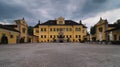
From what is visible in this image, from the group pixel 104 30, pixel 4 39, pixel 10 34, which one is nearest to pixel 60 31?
pixel 104 30

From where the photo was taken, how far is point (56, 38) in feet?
253

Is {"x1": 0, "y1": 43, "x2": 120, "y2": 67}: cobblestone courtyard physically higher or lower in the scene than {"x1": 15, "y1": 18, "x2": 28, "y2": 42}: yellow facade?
lower

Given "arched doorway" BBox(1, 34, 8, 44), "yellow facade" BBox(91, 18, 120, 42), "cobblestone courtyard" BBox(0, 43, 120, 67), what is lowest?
"cobblestone courtyard" BBox(0, 43, 120, 67)

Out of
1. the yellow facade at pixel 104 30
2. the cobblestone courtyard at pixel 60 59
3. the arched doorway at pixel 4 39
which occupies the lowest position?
the cobblestone courtyard at pixel 60 59

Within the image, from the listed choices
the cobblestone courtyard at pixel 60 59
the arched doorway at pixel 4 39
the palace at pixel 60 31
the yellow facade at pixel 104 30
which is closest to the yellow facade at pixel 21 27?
the arched doorway at pixel 4 39

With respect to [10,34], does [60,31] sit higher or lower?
higher

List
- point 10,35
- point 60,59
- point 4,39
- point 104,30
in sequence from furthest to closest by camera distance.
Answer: point 104,30 → point 10,35 → point 4,39 → point 60,59

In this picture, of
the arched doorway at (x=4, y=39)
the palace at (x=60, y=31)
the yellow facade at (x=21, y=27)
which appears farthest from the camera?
the palace at (x=60, y=31)

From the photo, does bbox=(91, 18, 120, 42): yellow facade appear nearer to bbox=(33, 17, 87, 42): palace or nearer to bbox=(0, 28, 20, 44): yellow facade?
bbox=(33, 17, 87, 42): palace

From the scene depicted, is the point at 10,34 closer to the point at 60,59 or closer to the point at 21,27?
the point at 21,27

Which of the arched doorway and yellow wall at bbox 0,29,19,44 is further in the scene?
the arched doorway

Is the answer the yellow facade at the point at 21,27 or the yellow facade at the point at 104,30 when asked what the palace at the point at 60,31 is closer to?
the yellow facade at the point at 21,27

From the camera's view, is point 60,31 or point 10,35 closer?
point 10,35

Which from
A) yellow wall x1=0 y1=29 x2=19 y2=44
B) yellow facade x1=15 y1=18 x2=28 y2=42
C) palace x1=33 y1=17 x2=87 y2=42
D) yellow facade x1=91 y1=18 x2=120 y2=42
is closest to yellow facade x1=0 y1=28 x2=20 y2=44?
yellow wall x1=0 y1=29 x2=19 y2=44
